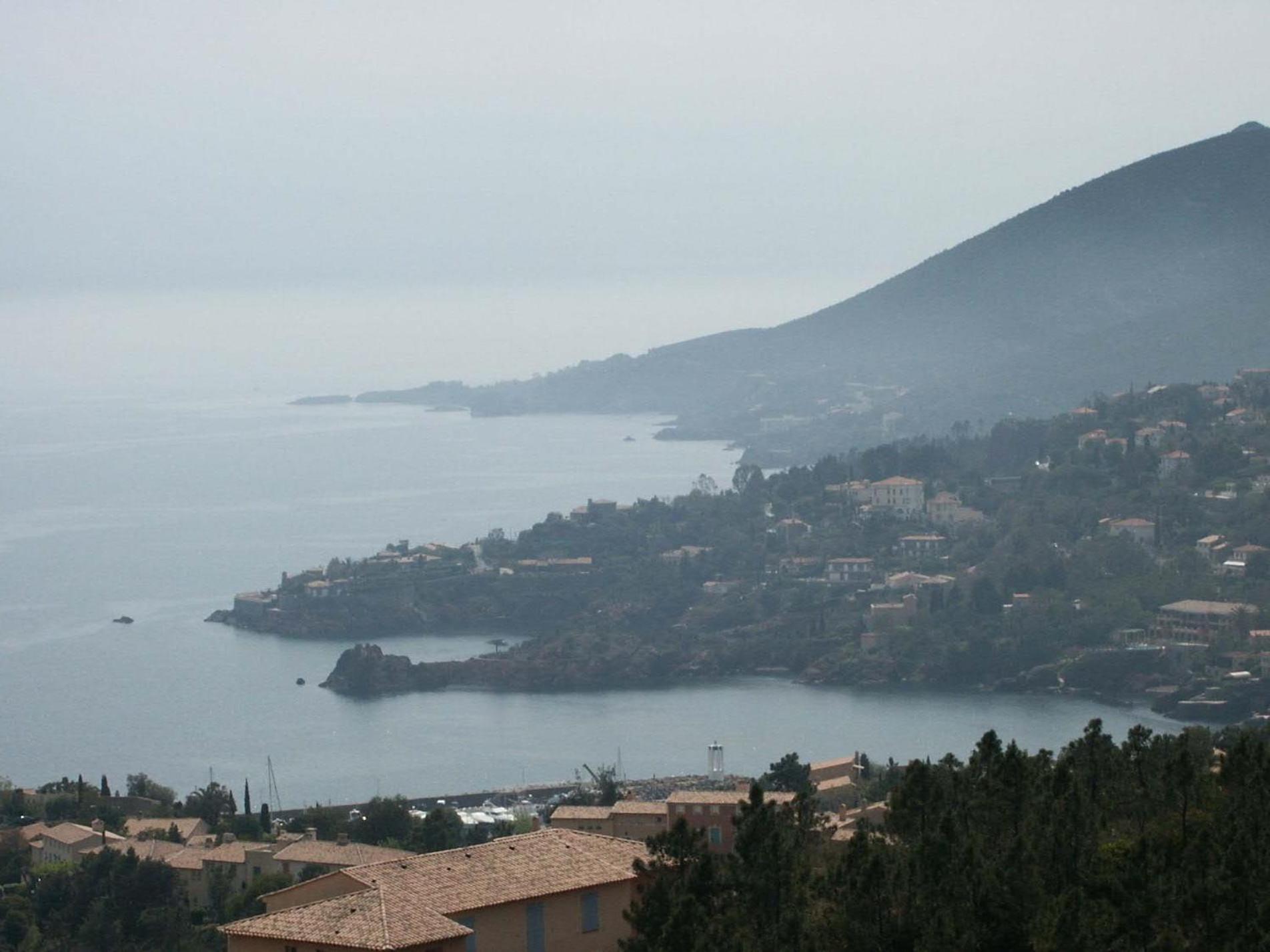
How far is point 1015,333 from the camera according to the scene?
88.3m

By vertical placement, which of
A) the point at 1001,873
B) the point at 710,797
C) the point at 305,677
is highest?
the point at 1001,873

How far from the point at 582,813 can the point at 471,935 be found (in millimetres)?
8530

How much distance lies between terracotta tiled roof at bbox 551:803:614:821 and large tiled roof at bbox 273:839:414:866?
125cm

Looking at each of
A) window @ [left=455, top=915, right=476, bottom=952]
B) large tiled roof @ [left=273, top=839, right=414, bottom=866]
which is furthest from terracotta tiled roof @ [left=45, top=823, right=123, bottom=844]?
window @ [left=455, top=915, right=476, bottom=952]

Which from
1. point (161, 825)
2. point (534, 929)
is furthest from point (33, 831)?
point (534, 929)

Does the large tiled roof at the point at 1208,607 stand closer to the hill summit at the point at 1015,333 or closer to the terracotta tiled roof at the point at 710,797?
the terracotta tiled roof at the point at 710,797

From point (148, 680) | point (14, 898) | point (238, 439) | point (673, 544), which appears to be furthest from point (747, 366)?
point (14, 898)

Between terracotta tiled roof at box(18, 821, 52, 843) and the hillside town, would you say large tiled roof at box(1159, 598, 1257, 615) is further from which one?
terracotta tiled roof at box(18, 821, 52, 843)

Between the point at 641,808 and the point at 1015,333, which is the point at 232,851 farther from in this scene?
the point at 1015,333

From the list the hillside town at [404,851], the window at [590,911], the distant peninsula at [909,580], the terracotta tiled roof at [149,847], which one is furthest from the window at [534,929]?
the distant peninsula at [909,580]

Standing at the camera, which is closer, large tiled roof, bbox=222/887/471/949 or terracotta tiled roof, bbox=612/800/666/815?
large tiled roof, bbox=222/887/471/949

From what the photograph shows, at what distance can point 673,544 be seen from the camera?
45562 millimetres

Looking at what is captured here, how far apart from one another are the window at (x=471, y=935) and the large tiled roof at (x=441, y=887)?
39mm

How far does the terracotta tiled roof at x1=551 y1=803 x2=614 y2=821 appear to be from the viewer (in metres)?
17.5
